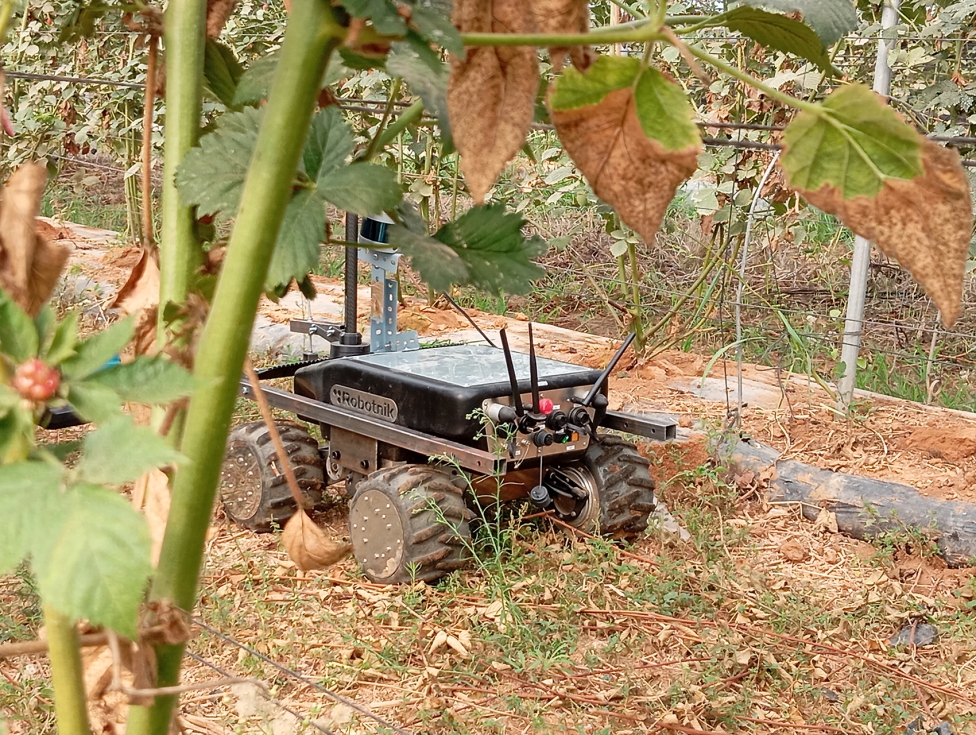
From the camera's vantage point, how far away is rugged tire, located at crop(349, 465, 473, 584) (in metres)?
2.76

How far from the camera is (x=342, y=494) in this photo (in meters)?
3.60

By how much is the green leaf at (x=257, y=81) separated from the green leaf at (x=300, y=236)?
0.15 ft

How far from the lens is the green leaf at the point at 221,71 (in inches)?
19.9

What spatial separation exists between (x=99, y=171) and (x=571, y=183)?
5.27 metres

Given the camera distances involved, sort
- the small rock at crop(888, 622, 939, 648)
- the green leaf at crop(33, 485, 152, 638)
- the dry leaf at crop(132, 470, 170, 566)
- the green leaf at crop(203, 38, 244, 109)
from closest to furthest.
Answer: the green leaf at crop(33, 485, 152, 638) < the dry leaf at crop(132, 470, 170, 566) < the green leaf at crop(203, 38, 244, 109) < the small rock at crop(888, 622, 939, 648)

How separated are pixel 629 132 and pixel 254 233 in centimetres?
11

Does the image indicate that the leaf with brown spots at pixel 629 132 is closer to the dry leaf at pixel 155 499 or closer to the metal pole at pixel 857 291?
the dry leaf at pixel 155 499

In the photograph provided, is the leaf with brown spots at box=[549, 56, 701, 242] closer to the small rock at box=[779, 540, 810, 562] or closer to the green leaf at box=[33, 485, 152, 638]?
the green leaf at box=[33, 485, 152, 638]

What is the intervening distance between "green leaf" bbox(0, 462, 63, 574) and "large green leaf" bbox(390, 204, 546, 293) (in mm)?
201

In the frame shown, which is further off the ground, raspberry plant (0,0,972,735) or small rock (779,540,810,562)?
raspberry plant (0,0,972,735)

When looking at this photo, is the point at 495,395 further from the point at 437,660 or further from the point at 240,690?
the point at 240,690

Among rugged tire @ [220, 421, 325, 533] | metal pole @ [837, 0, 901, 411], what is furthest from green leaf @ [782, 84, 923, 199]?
metal pole @ [837, 0, 901, 411]

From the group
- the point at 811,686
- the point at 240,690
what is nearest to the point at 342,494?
the point at 240,690

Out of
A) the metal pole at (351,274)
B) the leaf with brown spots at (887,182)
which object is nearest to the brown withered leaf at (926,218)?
the leaf with brown spots at (887,182)
